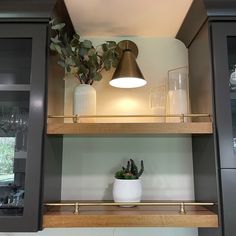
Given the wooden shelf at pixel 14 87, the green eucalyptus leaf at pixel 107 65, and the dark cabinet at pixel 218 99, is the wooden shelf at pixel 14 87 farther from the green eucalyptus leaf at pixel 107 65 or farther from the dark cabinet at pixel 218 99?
the dark cabinet at pixel 218 99

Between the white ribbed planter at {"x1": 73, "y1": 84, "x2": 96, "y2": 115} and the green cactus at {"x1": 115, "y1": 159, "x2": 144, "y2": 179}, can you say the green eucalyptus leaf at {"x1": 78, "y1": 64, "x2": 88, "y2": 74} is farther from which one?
the green cactus at {"x1": 115, "y1": 159, "x2": 144, "y2": 179}

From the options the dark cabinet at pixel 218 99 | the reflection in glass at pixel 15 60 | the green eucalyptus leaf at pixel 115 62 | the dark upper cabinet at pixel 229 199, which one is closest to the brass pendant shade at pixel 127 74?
the green eucalyptus leaf at pixel 115 62

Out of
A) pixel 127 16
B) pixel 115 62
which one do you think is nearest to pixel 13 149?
pixel 115 62

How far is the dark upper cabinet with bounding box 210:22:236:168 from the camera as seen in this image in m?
0.96

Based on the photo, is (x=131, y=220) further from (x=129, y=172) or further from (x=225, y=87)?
(x=225, y=87)

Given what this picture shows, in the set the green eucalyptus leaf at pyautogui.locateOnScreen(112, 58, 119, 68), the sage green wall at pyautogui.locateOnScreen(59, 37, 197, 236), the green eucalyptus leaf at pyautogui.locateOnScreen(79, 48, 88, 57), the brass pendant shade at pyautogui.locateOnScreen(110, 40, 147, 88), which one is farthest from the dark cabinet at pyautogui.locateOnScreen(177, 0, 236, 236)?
the green eucalyptus leaf at pyautogui.locateOnScreen(79, 48, 88, 57)

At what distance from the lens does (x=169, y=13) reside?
119 cm

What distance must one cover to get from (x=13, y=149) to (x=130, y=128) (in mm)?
472

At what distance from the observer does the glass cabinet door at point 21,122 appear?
949 mm

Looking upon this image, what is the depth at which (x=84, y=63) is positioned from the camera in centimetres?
123

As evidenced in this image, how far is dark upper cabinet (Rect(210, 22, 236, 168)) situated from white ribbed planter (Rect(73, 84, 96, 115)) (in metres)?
0.54

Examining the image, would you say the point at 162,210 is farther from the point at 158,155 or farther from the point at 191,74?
the point at 191,74

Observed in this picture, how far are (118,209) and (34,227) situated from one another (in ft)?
1.07

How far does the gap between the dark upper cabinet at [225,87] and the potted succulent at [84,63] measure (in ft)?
1.55
